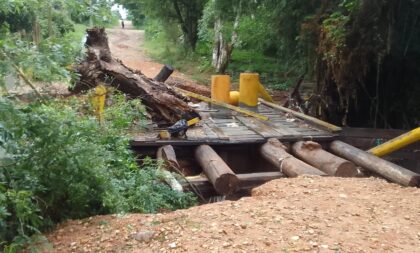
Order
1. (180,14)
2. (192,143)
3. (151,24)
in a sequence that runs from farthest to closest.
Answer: (151,24)
(180,14)
(192,143)

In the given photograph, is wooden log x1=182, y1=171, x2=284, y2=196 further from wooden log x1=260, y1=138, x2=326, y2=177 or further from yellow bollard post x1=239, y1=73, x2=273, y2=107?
yellow bollard post x1=239, y1=73, x2=273, y2=107

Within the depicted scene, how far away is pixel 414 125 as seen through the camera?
9.93m

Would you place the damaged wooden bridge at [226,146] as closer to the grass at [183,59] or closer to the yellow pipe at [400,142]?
the yellow pipe at [400,142]

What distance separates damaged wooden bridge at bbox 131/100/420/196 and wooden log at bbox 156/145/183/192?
0.01 metres

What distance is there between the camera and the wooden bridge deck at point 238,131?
7.62 m

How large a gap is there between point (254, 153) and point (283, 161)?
4.31 feet

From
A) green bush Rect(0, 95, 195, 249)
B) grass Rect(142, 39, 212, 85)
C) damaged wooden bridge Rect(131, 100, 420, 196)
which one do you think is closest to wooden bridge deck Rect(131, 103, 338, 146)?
damaged wooden bridge Rect(131, 100, 420, 196)

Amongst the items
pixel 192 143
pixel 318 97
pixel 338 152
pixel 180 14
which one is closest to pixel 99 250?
pixel 192 143

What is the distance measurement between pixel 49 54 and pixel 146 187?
6.94 ft

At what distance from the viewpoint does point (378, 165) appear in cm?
680

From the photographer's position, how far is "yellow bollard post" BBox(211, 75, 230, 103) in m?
10.7

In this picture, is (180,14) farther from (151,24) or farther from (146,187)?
(146,187)

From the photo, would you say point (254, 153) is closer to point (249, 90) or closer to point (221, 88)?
point (221, 88)

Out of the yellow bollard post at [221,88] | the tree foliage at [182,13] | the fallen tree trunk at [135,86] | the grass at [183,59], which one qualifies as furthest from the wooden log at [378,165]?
the tree foliage at [182,13]
